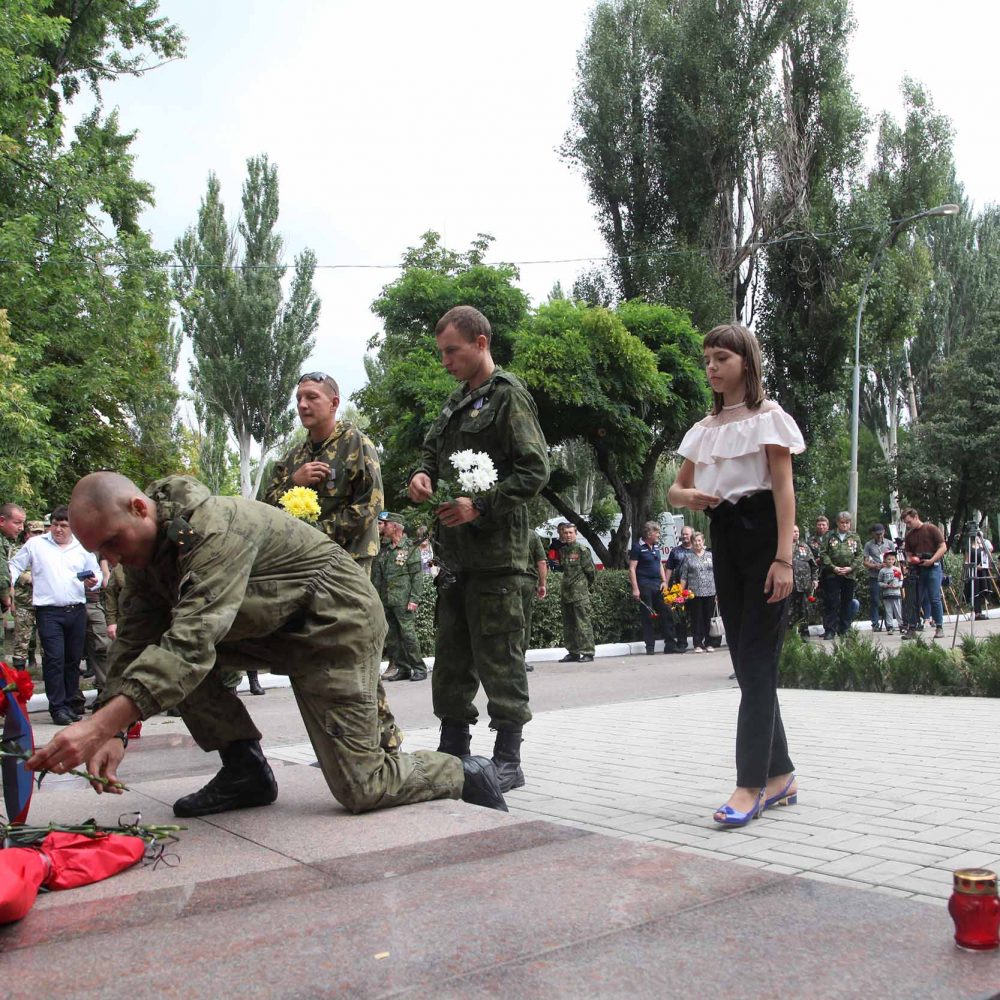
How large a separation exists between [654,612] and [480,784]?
42.3 ft

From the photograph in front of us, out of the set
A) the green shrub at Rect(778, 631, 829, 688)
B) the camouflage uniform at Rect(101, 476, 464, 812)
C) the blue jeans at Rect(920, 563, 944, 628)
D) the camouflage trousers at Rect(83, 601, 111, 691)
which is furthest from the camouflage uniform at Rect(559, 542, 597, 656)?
the camouflage uniform at Rect(101, 476, 464, 812)

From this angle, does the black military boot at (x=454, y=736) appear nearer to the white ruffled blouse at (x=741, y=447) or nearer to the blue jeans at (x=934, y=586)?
the white ruffled blouse at (x=741, y=447)

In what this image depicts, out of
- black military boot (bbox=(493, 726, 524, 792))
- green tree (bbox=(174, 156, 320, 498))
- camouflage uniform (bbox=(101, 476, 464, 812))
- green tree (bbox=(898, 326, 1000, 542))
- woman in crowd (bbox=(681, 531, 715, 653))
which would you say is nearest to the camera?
camouflage uniform (bbox=(101, 476, 464, 812))

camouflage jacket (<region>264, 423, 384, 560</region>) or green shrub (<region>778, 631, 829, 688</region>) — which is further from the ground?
camouflage jacket (<region>264, 423, 384, 560</region>)

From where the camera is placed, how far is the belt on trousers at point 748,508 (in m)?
4.17

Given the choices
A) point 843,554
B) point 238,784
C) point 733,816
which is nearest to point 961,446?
point 843,554

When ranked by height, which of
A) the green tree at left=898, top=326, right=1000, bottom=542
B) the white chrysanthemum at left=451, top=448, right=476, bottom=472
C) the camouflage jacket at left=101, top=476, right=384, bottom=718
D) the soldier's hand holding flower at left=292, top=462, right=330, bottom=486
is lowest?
the camouflage jacket at left=101, top=476, right=384, bottom=718

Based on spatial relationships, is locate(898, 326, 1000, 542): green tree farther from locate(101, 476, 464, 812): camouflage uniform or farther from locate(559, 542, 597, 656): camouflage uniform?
locate(101, 476, 464, 812): camouflage uniform

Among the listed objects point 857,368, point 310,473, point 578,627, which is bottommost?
point 578,627

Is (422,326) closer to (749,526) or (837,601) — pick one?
(837,601)

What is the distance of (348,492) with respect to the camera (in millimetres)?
5238

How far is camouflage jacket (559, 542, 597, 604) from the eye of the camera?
15508 mm

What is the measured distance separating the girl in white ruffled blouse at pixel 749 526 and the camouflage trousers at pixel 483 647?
983mm

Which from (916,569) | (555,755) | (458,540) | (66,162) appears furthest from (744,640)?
(66,162)
